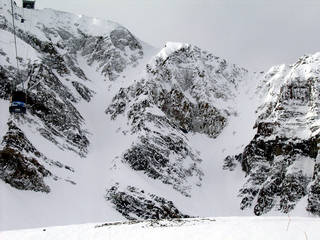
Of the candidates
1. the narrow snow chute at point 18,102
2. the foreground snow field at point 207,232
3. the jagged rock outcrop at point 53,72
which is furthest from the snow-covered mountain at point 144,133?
the foreground snow field at point 207,232

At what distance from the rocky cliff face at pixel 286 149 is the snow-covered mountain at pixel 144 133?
0.27 m

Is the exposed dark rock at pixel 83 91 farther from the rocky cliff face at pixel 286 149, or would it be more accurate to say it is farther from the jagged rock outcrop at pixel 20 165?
the rocky cliff face at pixel 286 149

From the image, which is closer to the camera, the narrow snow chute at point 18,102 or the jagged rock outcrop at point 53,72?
the narrow snow chute at point 18,102

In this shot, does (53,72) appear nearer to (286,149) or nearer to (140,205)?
(140,205)

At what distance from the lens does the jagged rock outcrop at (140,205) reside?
7050 cm

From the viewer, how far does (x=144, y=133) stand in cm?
8919

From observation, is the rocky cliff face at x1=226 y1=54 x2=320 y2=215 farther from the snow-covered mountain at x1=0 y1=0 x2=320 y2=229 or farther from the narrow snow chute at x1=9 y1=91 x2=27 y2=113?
the narrow snow chute at x1=9 y1=91 x2=27 y2=113

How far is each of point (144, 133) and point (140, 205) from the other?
2145cm

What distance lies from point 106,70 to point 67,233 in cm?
10372

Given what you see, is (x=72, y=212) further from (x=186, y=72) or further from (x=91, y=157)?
(x=186, y=72)

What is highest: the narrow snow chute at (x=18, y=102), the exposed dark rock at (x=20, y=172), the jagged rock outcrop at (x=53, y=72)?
the narrow snow chute at (x=18, y=102)

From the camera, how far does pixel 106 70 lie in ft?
395

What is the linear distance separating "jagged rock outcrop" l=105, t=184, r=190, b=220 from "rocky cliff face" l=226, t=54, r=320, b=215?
55.4 feet

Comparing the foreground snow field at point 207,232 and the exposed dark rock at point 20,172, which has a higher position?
the foreground snow field at point 207,232
